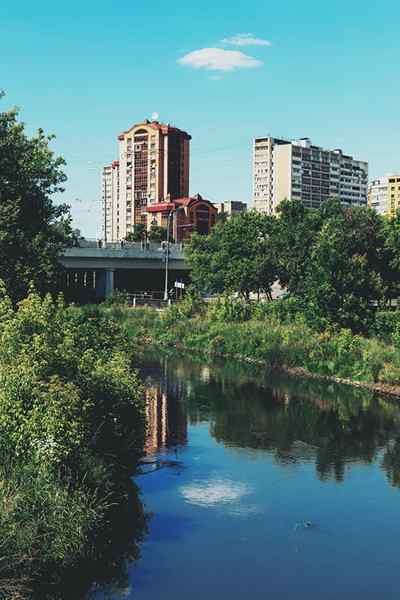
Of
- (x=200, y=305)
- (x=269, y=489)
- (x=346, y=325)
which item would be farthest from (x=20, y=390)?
(x=200, y=305)

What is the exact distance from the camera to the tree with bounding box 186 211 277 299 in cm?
7800

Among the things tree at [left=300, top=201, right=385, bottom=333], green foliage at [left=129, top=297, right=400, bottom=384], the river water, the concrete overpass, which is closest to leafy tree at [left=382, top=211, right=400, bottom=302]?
tree at [left=300, top=201, right=385, bottom=333]

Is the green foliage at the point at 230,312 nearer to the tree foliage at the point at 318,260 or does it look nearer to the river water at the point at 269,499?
the tree foliage at the point at 318,260

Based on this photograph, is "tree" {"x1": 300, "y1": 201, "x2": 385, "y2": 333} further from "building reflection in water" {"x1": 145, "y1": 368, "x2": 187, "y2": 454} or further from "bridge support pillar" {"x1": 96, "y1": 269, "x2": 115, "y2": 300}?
"bridge support pillar" {"x1": 96, "y1": 269, "x2": 115, "y2": 300}

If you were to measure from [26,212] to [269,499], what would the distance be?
20154 mm

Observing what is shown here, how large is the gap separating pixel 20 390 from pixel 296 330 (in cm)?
3703

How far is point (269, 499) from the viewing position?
2778cm

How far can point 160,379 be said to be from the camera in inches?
2077

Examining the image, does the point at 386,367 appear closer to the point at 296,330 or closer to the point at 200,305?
the point at 296,330

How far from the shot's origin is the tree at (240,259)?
78000 mm

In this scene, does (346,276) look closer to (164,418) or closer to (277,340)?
(277,340)

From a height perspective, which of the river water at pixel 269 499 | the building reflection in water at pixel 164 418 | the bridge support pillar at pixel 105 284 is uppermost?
the bridge support pillar at pixel 105 284

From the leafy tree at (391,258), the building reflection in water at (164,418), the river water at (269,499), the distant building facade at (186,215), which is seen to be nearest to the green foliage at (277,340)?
the river water at (269,499)

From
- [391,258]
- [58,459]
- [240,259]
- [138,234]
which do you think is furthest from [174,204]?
[58,459]
